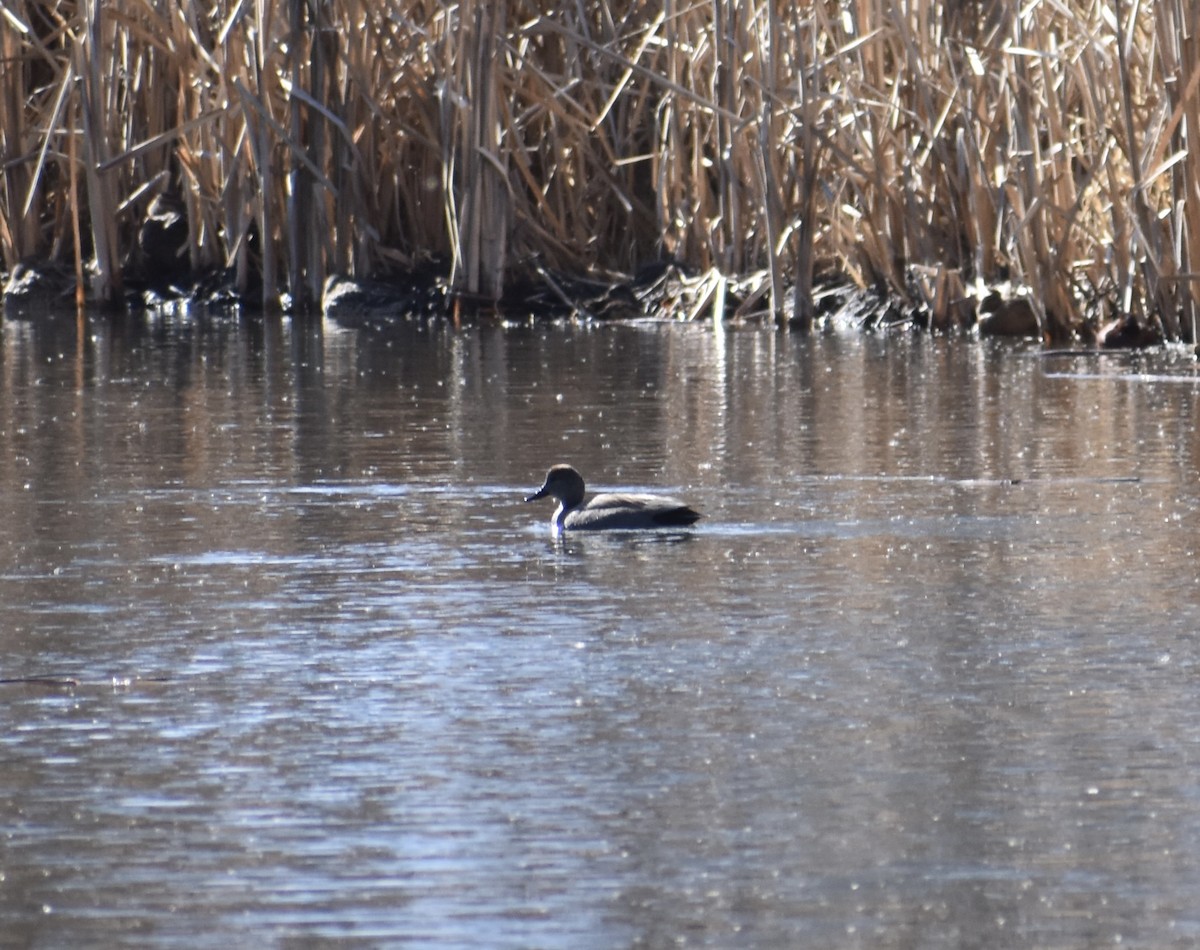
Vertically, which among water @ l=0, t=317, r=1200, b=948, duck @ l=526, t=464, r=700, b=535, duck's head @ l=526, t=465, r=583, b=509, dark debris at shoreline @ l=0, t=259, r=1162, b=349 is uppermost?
dark debris at shoreline @ l=0, t=259, r=1162, b=349

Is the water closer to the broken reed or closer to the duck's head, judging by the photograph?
the duck's head

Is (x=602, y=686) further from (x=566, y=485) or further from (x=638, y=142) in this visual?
(x=638, y=142)

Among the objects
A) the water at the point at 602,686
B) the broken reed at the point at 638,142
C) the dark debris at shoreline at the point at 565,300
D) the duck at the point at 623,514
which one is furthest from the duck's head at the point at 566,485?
the dark debris at shoreline at the point at 565,300

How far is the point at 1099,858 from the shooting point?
156 inches

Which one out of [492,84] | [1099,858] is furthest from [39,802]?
[492,84]

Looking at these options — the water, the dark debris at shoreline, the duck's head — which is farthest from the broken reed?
the duck's head

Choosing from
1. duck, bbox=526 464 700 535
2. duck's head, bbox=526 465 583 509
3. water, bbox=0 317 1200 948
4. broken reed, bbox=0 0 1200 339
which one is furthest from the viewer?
broken reed, bbox=0 0 1200 339

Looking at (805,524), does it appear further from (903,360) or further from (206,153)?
(206,153)

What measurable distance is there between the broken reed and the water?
322 cm

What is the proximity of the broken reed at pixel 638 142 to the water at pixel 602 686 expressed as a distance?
322cm

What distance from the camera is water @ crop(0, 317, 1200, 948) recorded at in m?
3.81

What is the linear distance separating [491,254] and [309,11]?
1.84 metres

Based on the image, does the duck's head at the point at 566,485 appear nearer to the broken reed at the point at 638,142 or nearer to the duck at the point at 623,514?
the duck at the point at 623,514

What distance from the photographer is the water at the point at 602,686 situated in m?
3.81
